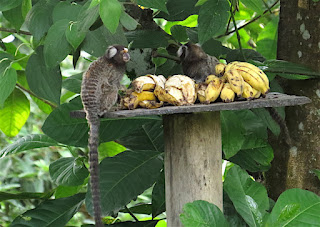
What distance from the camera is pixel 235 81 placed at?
1.50m

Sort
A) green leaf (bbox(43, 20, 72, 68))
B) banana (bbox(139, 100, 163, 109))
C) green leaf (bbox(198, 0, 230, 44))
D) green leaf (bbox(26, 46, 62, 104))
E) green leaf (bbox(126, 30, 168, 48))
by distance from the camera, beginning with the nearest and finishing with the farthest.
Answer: banana (bbox(139, 100, 163, 109)), green leaf (bbox(43, 20, 72, 68)), green leaf (bbox(198, 0, 230, 44)), green leaf (bbox(26, 46, 62, 104)), green leaf (bbox(126, 30, 168, 48))

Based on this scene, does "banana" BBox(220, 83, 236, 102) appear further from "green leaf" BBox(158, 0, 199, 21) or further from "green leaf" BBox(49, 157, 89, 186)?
"green leaf" BBox(49, 157, 89, 186)

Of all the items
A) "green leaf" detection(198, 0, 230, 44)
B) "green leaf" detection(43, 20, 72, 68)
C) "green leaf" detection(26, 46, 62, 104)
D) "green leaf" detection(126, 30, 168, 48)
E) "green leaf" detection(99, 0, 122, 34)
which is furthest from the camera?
"green leaf" detection(126, 30, 168, 48)

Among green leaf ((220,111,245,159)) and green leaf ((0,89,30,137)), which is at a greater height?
green leaf ((0,89,30,137))

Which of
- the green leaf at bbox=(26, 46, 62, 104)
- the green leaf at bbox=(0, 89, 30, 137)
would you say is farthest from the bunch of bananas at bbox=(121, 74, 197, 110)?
the green leaf at bbox=(0, 89, 30, 137)

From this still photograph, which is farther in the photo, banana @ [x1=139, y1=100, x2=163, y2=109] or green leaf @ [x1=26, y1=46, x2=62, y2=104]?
green leaf @ [x1=26, y1=46, x2=62, y2=104]

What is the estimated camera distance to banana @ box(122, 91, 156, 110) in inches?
58.2

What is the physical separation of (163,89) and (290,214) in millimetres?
510

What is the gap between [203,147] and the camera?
63.3 inches

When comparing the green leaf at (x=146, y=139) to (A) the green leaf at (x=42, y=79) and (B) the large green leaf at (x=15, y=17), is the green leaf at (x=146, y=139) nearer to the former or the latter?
(A) the green leaf at (x=42, y=79)

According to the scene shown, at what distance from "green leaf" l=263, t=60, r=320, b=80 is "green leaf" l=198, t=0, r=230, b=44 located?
0.29m

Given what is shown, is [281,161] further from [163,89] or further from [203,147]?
[163,89]

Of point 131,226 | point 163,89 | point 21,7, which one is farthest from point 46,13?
point 131,226

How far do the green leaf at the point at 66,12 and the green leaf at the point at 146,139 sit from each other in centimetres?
78
